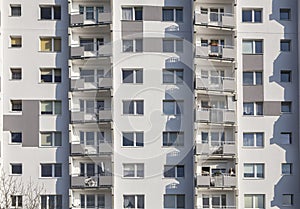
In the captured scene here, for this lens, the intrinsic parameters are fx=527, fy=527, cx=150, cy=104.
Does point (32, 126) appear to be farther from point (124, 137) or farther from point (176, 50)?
point (176, 50)

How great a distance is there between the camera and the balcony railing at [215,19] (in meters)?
34.1

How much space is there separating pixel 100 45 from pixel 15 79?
5970 millimetres

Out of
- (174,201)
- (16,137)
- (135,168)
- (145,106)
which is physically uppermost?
(145,106)

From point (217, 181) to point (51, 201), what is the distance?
35.1 feet

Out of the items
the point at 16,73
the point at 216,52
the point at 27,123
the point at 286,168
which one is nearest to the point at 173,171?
the point at 286,168

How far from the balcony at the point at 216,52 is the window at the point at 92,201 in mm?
11142

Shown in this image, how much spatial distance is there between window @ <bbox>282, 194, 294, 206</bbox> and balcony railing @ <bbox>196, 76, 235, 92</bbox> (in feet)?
25.5

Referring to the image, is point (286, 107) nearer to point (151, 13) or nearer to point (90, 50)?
point (151, 13)

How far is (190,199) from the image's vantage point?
33906 millimetres

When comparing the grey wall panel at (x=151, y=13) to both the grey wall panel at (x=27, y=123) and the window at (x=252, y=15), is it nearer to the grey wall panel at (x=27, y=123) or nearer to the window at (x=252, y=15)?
the window at (x=252, y=15)

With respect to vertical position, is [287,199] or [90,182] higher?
[90,182]

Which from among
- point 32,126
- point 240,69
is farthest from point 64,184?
point 240,69

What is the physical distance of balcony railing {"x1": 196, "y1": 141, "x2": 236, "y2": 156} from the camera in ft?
109

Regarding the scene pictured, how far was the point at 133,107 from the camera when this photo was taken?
113ft
